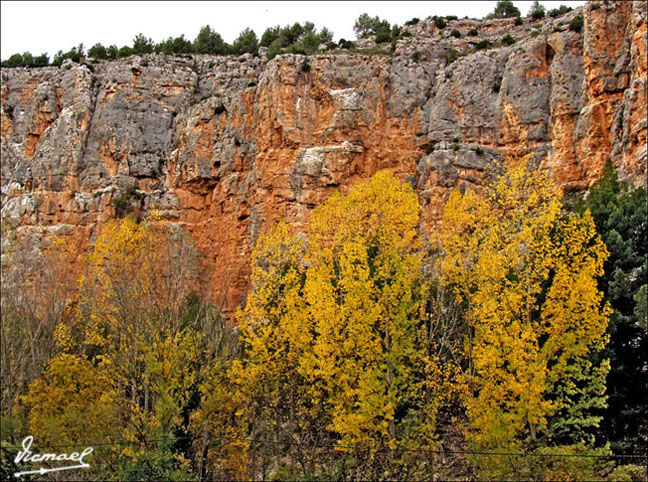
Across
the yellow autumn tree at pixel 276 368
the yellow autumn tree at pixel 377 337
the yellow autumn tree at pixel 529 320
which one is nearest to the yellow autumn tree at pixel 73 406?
the yellow autumn tree at pixel 276 368

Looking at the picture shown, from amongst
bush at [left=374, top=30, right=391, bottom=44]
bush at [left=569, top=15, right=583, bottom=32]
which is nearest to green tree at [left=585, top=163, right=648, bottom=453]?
bush at [left=569, top=15, right=583, bottom=32]

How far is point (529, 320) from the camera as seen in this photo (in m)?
17.0

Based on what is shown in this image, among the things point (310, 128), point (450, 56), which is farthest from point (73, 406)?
point (450, 56)

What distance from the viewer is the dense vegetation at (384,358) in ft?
54.1

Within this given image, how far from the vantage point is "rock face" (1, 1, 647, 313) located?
115 feet

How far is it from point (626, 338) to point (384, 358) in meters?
8.27

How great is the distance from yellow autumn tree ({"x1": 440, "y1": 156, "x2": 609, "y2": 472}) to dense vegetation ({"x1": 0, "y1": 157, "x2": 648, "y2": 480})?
7cm

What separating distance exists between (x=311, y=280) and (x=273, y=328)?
2.34 metres

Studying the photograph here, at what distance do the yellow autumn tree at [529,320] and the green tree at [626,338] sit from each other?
5.21ft

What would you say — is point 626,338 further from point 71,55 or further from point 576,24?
point 71,55

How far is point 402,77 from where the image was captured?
4269 cm

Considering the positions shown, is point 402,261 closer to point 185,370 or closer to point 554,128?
point 185,370

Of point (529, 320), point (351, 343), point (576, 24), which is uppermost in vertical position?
point (576, 24)

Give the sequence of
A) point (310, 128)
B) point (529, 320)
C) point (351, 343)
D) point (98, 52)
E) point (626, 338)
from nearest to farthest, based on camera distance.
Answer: point (529, 320)
point (351, 343)
point (626, 338)
point (310, 128)
point (98, 52)
